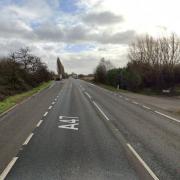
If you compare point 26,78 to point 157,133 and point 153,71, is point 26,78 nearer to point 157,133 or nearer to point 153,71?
point 153,71

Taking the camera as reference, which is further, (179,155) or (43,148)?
(43,148)

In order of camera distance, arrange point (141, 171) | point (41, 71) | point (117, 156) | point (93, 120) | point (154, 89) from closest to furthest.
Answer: point (141, 171) → point (117, 156) → point (93, 120) → point (154, 89) → point (41, 71)

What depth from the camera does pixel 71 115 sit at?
21047 millimetres

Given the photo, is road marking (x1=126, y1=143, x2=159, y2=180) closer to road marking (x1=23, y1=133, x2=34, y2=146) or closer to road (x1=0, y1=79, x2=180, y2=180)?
road (x1=0, y1=79, x2=180, y2=180)

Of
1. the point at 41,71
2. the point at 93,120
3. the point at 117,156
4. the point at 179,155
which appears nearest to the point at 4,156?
the point at 117,156

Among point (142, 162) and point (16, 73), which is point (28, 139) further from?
point (16, 73)

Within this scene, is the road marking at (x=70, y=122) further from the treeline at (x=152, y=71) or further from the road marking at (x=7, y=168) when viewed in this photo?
the treeline at (x=152, y=71)

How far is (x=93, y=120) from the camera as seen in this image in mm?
18734

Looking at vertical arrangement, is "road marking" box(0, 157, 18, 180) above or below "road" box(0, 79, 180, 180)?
above

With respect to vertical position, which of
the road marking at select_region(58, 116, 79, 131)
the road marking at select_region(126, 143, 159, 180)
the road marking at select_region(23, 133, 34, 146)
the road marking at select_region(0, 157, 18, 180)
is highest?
the road marking at select_region(0, 157, 18, 180)

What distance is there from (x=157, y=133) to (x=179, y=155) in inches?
163

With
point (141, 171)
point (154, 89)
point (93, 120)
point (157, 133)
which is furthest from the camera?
point (154, 89)

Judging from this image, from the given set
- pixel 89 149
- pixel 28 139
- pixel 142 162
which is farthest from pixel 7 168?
pixel 28 139

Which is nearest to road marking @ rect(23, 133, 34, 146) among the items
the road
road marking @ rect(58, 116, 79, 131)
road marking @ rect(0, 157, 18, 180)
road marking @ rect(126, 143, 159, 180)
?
the road
